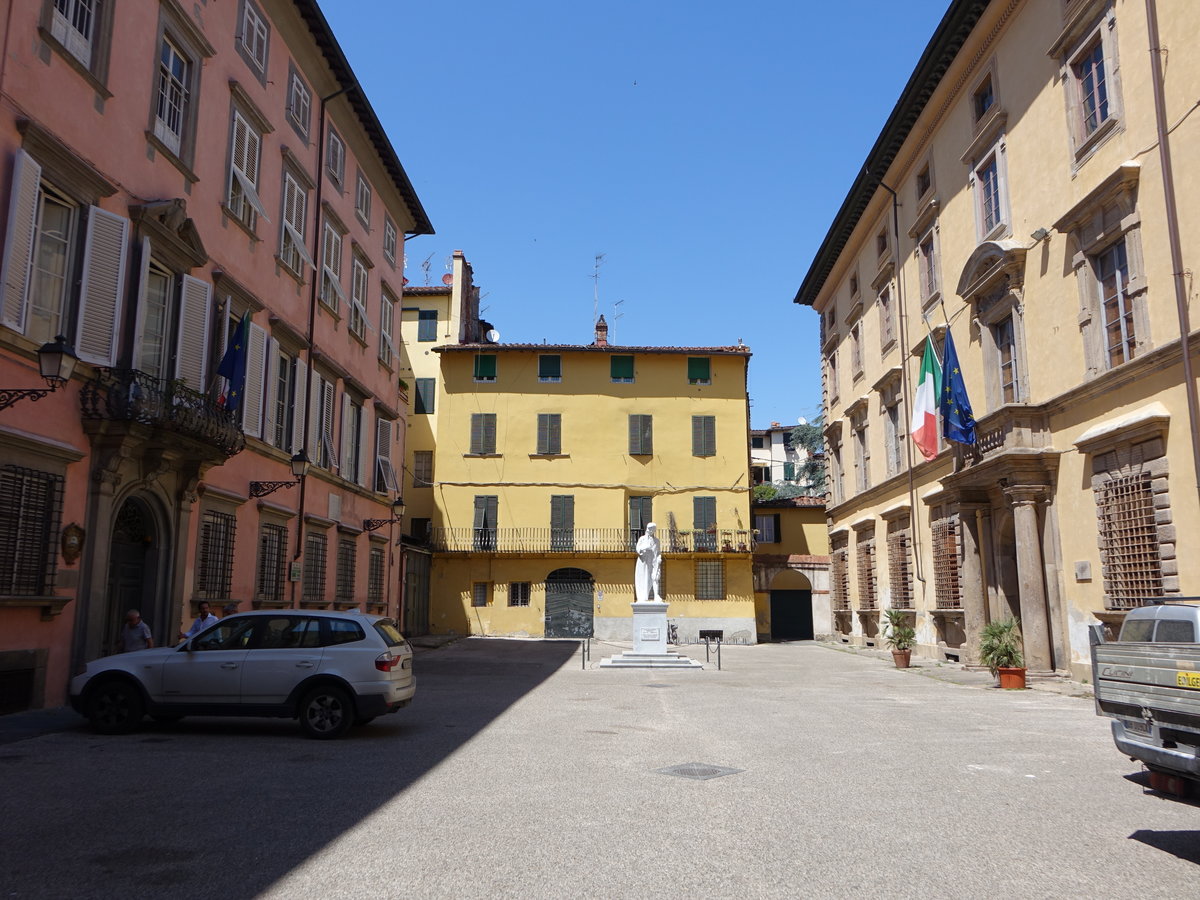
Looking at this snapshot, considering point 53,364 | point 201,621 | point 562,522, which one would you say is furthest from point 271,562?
point 562,522

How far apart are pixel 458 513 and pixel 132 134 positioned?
87.5ft

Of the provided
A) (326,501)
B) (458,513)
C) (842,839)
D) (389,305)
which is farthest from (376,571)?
(842,839)

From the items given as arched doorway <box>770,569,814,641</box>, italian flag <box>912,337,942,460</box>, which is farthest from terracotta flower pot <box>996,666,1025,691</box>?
arched doorway <box>770,569,814,641</box>

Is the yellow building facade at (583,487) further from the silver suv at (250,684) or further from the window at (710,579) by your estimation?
the silver suv at (250,684)

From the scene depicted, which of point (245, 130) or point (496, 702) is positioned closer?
point (496, 702)

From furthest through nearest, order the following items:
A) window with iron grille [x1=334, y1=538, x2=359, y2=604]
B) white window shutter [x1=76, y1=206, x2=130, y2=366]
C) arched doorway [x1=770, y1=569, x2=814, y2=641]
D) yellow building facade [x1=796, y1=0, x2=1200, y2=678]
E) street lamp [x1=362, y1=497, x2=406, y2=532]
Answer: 1. arched doorway [x1=770, y1=569, x2=814, y2=641]
2. street lamp [x1=362, y1=497, x2=406, y2=532]
3. window with iron grille [x1=334, y1=538, x2=359, y2=604]
4. yellow building facade [x1=796, y1=0, x2=1200, y2=678]
5. white window shutter [x1=76, y1=206, x2=130, y2=366]

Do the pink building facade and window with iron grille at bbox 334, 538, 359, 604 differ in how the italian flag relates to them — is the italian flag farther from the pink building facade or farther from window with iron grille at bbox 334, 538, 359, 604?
window with iron grille at bbox 334, 538, 359, 604

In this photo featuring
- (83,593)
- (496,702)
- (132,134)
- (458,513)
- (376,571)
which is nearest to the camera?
Result: (83,593)

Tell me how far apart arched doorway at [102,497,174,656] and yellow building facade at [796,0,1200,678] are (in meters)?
15.9

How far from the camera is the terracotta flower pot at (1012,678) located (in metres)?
17.3

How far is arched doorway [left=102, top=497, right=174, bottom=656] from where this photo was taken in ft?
48.4

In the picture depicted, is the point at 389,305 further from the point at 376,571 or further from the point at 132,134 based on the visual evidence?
the point at 132,134

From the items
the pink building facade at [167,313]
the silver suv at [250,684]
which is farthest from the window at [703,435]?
the silver suv at [250,684]

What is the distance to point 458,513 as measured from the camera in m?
39.8
